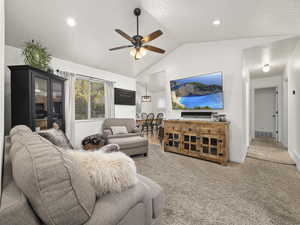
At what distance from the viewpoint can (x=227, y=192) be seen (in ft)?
6.12

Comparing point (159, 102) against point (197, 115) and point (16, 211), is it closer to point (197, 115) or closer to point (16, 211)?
point (197, 115)

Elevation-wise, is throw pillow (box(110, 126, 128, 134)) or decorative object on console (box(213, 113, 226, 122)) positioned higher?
decorative object on console (box(213, 113, 226, 122))

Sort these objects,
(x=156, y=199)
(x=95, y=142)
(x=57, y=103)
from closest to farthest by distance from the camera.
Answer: (x=156, y=199) < (x=57, y=103) < (x=95, y=142)

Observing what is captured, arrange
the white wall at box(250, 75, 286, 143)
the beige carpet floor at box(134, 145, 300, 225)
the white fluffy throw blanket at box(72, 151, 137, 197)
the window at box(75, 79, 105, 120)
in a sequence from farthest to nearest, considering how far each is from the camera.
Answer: the white wall at box(250, 75, 286, 143) → the window at box(75, 79, 105, 120) → the beige carpet floor at box(134, 145, 300, 225) → the white fluffy throw blanket at box(72, 151, 137, 197)

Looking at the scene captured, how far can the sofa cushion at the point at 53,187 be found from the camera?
0.54m

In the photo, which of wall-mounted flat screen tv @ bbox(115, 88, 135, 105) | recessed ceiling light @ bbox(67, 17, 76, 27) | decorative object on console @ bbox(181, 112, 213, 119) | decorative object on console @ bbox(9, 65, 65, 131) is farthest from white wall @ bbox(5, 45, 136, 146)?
decorative object on console @ bbox(181, 112, 213, 119)

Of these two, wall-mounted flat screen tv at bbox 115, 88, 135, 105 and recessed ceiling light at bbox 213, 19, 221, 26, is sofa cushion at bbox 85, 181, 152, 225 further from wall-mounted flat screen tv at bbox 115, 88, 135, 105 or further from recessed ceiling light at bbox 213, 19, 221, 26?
wall-mounted flat screen tv at bbox 115, 88, 135, 105

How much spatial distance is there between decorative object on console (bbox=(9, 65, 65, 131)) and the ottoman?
53.0 inches

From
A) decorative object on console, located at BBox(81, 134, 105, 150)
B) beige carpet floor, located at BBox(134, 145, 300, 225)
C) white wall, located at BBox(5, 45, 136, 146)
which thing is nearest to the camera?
beige carpet floor, located at BBox(134, 145, 300, 225)

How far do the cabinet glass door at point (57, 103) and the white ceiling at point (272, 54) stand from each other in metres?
4.16

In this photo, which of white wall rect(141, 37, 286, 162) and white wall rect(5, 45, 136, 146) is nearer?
white wall rect(5, 45, 136, 146)

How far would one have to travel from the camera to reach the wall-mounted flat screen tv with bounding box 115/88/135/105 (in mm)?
4782

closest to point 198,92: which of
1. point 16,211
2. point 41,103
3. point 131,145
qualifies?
point 131,145

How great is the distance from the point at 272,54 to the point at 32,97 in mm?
5025
